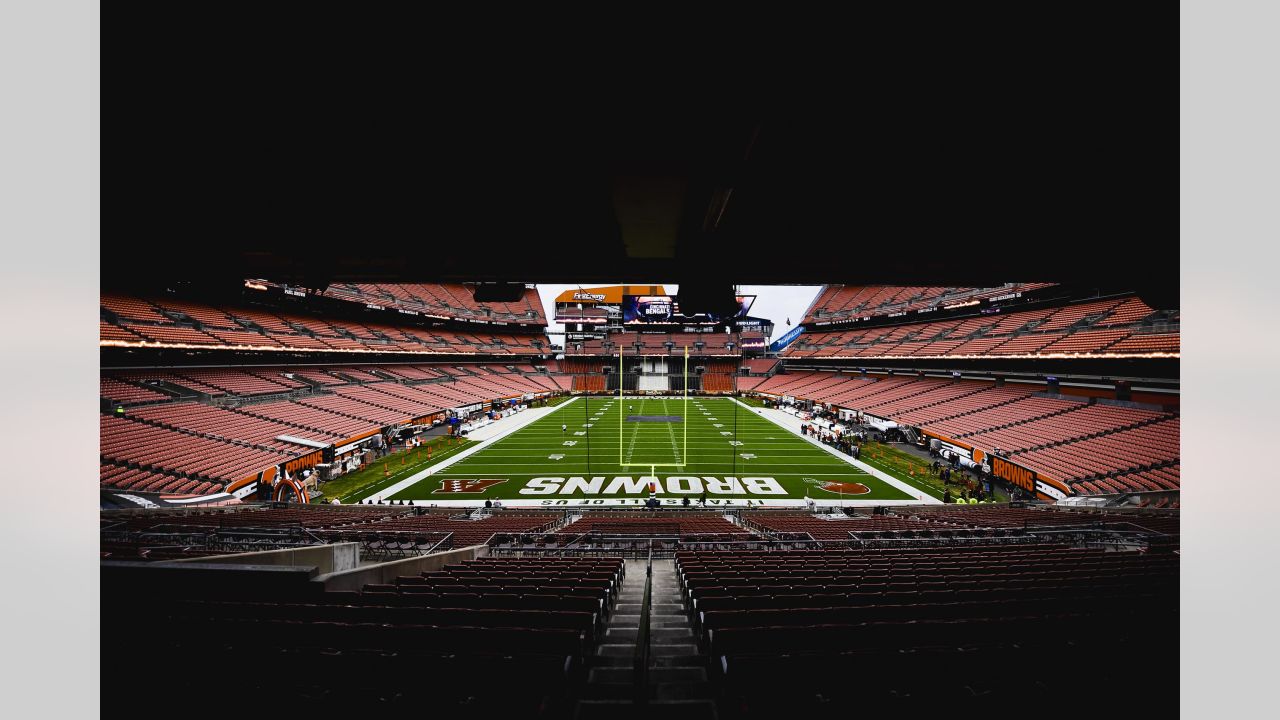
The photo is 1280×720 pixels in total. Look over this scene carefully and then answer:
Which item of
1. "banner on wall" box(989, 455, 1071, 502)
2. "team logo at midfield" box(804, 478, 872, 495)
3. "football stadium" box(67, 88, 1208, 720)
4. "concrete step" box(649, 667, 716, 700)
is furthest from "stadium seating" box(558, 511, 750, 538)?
"banner on wall" box(989, 455, 1071, 502)

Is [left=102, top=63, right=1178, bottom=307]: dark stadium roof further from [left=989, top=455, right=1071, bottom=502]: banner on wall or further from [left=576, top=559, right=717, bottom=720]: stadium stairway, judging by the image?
[left=989, top=455, right=1071, bottom=502]: banner on wall

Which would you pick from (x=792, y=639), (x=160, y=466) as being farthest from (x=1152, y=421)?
(x=160, y=466)

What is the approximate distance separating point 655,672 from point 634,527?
7741 millimetres

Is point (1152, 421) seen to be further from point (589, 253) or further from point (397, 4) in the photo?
point (397, 4)

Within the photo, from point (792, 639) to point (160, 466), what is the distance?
20419mm

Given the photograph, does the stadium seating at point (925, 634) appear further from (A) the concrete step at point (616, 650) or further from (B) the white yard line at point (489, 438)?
(B) the white yard line at point (489, 438)


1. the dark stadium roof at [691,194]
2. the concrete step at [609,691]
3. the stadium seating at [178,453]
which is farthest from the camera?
the stadium seating at [178,453]

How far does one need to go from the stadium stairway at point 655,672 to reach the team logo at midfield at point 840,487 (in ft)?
48.2

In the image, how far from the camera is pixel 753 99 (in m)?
2.27

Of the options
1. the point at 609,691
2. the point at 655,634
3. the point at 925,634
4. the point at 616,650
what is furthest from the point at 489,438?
the point at 925,634

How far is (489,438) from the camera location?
27.1 metres

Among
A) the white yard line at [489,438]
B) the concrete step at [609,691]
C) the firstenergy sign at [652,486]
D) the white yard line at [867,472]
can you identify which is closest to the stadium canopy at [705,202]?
the concrete step at [609,691]

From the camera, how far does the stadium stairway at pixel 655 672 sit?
235 cm

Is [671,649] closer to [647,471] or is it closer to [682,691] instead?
[682,691]
